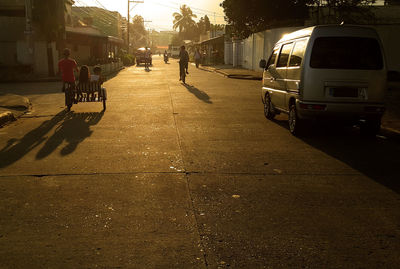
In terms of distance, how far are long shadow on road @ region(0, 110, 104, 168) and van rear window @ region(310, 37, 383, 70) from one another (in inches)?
197

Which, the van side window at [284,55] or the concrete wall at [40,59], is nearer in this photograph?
the van side window at [284,55]

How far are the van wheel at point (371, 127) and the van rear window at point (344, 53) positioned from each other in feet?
3.74

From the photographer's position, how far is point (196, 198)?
4996 mm

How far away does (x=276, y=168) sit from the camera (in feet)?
21.0

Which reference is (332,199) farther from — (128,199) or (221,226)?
(128,199)

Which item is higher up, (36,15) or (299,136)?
(36,15)

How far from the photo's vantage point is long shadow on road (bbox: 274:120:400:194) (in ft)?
20.4

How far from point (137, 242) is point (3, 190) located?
2.42 meters

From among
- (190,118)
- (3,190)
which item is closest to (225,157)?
(3,190)

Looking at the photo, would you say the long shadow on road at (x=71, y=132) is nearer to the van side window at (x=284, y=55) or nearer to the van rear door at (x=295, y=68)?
the van rear door at (x=295, y=68)

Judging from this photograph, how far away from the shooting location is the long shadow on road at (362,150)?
6.22m

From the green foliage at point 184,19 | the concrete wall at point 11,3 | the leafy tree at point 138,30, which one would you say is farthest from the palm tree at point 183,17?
the concrete wall at point 11,3

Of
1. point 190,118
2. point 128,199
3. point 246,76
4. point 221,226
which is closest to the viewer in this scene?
point 221,226

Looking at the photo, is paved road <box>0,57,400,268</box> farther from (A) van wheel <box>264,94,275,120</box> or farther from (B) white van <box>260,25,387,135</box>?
(A) van wheel <box>264,94,275,120</box>
